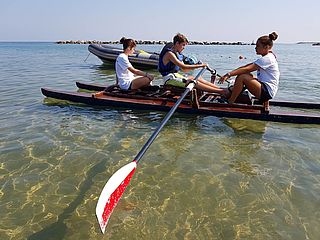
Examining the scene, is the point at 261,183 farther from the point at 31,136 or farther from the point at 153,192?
the point at 31,136

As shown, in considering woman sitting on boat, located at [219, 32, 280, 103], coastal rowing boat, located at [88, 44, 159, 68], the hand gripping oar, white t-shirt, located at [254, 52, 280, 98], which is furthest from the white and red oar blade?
coastal rowing boat, located at [88, 44, 159, 68]

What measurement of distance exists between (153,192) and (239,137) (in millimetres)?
2752

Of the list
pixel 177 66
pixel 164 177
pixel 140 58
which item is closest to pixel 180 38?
pixel 177 66

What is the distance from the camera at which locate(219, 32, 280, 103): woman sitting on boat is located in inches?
242

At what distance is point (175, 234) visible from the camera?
332 centimetres

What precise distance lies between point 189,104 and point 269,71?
197cm

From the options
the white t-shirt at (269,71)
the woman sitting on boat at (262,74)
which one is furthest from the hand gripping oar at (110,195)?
the white t-shirt at (269,71)

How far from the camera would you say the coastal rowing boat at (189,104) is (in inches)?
259

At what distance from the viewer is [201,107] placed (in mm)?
7102

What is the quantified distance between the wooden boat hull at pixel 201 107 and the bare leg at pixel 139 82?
51cm

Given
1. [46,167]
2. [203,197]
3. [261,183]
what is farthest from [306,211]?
[46,167]

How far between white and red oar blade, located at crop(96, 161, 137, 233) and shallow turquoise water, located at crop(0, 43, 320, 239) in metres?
0.41

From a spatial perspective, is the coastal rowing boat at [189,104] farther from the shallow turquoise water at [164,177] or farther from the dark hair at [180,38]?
the dark hair at [180,38]

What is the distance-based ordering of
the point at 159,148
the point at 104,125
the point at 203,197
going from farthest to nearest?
the point at 104,125 < the point at 159,148 < the point at 203,197
